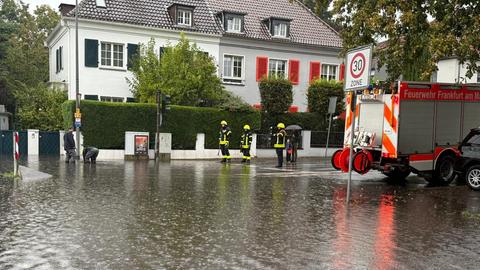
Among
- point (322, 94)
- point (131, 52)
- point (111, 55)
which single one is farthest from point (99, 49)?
point (322, 94)

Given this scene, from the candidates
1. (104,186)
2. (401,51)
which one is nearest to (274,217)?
(104,186)

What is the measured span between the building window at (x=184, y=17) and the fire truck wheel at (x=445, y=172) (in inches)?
854

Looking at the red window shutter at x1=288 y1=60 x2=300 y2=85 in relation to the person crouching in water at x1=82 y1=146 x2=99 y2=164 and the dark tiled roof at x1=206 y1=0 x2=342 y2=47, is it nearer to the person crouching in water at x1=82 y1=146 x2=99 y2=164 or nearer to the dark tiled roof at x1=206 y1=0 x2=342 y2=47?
the dark tiled roof at x1=206 y1=0 x2=342 y2=47

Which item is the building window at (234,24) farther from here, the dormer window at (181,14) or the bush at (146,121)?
the bush at (146,121)

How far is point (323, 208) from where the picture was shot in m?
10.2

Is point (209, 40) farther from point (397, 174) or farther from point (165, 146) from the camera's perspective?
point (397, 174)

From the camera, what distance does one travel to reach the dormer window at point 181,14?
107 ft

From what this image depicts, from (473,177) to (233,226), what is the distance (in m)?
8.17

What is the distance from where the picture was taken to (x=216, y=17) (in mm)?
35094

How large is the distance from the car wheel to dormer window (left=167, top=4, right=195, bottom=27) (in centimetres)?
2298

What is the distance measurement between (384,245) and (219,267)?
259 cm

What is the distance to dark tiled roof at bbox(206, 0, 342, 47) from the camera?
35719 millimetres

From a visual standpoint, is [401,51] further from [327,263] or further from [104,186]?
[327,263]

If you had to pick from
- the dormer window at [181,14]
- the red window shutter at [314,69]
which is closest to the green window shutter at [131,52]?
the dormer window at [181,14]
